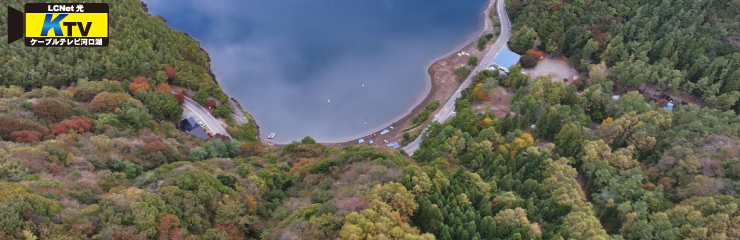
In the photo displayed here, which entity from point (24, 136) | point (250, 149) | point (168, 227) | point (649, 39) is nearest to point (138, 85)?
point (24, 136)

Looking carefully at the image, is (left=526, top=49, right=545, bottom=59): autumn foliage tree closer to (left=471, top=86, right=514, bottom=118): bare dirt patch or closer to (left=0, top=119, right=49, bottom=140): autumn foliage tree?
(left=471, top=86, right=514, bottom=118): bare dirt patch

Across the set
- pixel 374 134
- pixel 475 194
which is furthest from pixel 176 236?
pixel 374 134

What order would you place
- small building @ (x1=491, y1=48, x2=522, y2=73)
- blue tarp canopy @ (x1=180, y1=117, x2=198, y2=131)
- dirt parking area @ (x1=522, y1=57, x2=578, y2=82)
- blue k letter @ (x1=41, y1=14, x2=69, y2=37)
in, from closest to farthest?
blue k letter @ (x1=41, y1=14, x2=69, y2=37), blue tarp canopy @ (x1=180, y1=117, x2=198, y2=131), small building @ (x1=491, y1=48, x2=522, y2=73), dirt parking area @ (x1=522, y1=57, x2=578, y2=82)

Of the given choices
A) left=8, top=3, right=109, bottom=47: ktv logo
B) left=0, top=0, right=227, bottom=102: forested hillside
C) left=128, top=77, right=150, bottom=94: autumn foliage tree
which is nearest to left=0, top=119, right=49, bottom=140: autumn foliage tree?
left=8, top=3, right=109, bottom=47: ktv logo

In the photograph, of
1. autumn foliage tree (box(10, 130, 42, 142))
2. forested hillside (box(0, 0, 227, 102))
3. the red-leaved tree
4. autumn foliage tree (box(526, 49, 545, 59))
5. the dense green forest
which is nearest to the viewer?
the dense green forest

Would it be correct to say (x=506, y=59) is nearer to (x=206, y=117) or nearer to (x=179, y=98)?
(x=206, y=117)

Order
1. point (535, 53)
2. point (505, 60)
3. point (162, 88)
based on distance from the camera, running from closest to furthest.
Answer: point (162, 88), point (505, 60), point (535, 53)
